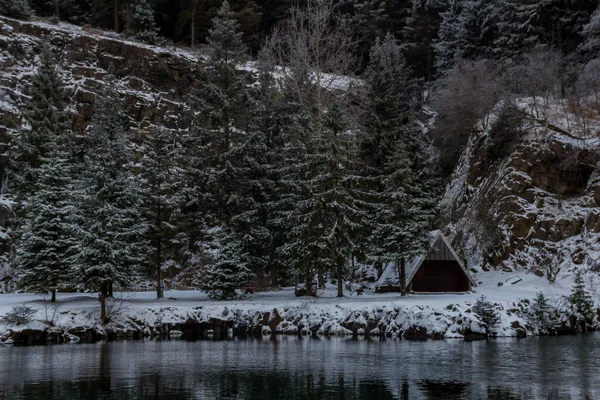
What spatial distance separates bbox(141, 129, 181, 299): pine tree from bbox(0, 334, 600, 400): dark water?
37.2 feet

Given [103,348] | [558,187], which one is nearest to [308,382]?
[103,348]

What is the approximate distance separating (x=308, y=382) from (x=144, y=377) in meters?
5.82

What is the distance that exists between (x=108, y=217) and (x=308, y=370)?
1872 cm

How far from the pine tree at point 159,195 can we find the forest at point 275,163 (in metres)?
0.11

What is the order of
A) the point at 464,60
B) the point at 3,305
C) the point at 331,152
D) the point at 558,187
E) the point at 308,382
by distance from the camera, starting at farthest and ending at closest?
1. the point at 464,60
2. the point at 558,187
3. the point at 331,152
4. the point at 3,305
5. the point at 308,382

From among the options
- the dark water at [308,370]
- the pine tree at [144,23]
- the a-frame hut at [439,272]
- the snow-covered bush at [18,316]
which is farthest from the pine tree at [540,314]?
the pine tree at [144,23]

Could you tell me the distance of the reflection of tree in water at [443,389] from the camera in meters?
17.1

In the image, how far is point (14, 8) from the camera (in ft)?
208

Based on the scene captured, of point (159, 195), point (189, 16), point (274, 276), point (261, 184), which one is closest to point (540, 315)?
point (274, 276)

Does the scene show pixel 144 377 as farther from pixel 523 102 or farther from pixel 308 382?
pixel 523 102

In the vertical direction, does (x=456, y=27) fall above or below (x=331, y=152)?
above

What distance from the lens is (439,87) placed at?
203 ft

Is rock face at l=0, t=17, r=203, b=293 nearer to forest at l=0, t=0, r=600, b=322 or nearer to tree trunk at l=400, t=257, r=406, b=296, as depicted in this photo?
forest at l=0, t=0, r=600, b=322

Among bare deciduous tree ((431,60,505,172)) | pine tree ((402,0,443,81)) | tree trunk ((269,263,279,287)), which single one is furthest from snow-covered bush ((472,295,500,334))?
pine tree ((402,0,443,81))
